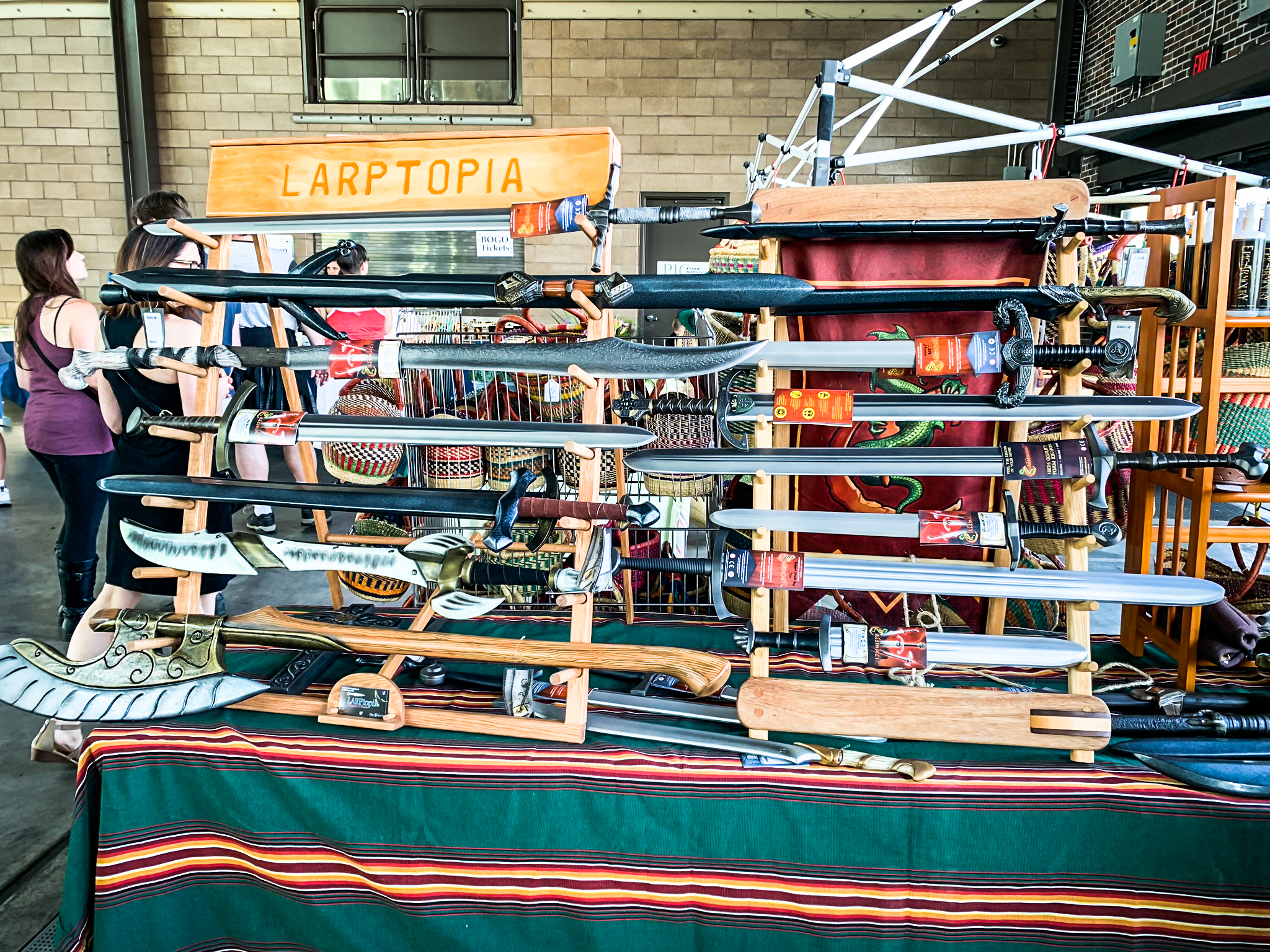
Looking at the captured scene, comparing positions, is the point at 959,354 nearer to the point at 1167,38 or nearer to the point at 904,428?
the point at 904,428

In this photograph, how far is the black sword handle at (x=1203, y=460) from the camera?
1359mm

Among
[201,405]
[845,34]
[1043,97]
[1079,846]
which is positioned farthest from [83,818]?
[1043,97]

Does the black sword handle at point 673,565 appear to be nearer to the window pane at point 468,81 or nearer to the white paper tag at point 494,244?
the white paper tag at point 494,244

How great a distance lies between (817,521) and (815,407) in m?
0.21

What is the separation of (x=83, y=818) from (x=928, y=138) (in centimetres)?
884

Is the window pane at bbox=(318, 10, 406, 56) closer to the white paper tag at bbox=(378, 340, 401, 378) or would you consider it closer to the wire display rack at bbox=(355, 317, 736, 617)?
the wire display rack at bbox=(355, 317, 736, 617)

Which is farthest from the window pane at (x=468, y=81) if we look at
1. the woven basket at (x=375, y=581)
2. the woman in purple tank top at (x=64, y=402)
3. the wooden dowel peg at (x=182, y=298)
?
the wooden dowel peg at (x=182, y=298)

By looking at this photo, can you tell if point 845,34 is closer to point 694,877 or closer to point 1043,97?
point 1043,97

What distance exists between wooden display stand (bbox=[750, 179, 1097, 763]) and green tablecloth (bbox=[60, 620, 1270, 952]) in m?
0.16

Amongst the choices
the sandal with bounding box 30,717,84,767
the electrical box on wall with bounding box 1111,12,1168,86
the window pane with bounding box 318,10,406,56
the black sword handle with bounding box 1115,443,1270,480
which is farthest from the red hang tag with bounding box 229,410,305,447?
the window pane with bounding box 318,10,406,56

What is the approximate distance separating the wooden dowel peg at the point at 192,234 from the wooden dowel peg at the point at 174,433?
410mm

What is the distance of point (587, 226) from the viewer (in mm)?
1455

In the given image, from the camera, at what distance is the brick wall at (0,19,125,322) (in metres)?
8.20

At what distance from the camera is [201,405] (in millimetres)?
1648
